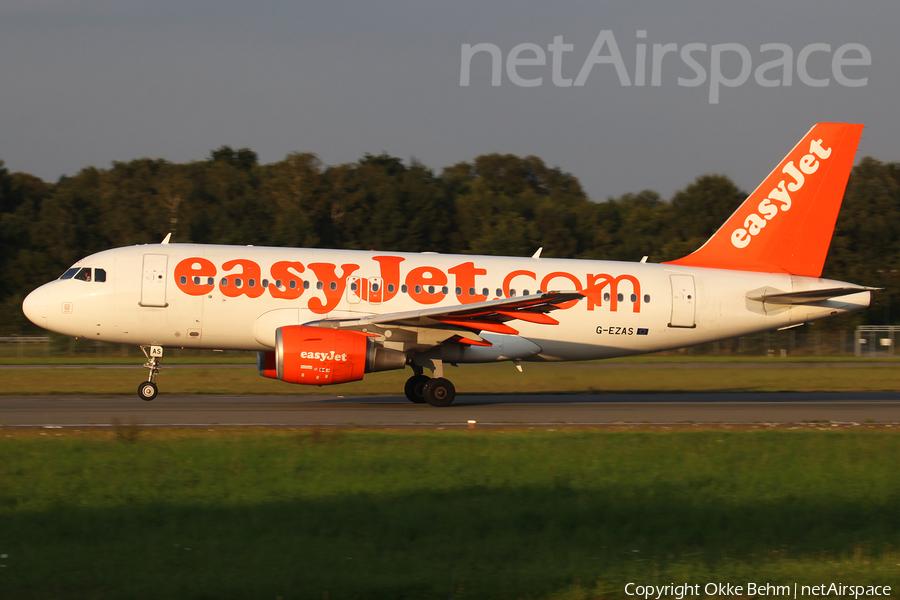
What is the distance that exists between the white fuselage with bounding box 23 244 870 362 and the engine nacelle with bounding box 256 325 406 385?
1244 millimetres

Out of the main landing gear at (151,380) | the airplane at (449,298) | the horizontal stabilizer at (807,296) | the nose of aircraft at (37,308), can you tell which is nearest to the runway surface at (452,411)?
the main landing gear at (151,380)

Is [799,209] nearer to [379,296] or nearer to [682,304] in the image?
[682,304]

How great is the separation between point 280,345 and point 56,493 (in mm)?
7970

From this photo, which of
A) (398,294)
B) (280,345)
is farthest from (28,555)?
(398,294)

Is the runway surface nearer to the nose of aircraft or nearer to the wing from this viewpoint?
the wing

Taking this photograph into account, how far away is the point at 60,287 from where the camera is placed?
19.9 meters

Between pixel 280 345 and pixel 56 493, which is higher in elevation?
pixel 280 345

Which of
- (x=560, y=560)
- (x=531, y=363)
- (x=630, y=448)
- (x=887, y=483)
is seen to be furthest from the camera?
(x=531, y=363)

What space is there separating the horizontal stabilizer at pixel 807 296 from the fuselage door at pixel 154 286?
1440 centimetres

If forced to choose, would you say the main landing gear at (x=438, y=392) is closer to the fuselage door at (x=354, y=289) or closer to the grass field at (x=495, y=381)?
the fuselage door at (x=354, y=289)

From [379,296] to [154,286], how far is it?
5136 mm

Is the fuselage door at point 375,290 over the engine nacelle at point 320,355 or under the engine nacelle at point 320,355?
over

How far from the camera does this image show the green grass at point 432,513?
7312 mm

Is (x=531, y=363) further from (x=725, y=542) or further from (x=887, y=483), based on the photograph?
(x=725, y=542)
